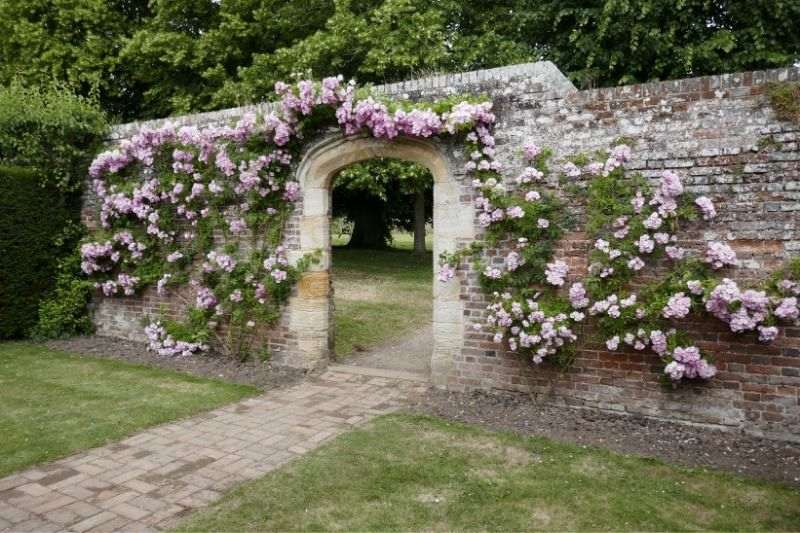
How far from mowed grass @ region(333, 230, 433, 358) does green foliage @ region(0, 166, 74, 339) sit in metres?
4.80

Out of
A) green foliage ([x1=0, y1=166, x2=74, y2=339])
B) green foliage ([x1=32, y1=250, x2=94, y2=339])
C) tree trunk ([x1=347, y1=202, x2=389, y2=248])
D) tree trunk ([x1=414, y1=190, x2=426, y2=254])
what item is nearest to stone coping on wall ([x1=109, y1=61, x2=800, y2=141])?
green foliage ([x1=0, y1=166, x2=74, y2=339])

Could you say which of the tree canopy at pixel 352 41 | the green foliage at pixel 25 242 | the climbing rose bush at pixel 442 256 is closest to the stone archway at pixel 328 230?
the climbing rose bush at pixel 442 256

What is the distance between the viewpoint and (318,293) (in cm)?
750

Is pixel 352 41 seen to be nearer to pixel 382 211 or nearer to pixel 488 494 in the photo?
pixel 382 211

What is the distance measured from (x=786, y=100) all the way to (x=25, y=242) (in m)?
10.0

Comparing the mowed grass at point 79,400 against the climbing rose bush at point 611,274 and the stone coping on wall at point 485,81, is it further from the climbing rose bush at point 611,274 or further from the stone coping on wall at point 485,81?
the stone coping on wall at point 485,81

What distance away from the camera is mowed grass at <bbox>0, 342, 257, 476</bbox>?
200 inches

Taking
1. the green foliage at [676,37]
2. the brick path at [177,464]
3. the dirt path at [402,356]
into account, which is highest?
the green foliage at [676,37]

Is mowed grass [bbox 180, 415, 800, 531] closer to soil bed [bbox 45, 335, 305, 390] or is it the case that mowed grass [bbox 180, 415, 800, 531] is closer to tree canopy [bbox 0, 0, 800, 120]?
soil bed [bbox 45, 335, 305, 390]

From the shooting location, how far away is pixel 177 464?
4625 mm

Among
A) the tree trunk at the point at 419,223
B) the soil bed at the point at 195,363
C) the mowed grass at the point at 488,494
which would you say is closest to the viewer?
the mowed grass at the point at 488,494

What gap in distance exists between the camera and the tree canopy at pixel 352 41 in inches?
455

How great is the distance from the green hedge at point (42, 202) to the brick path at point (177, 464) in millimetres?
5155

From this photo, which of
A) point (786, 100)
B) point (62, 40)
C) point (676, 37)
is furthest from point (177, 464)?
point (62, 40)
